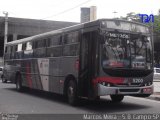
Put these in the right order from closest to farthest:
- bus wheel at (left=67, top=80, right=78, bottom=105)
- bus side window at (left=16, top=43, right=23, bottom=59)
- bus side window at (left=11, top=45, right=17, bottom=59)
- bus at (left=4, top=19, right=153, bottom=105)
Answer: bus at (left=4, top=19, right=153, bottom=105), bus wheel at (left=67, top=80, right=78, bottom=105), bus side window at (left=16, top=43, right=23, bottom=59), bus side window at (left=11, top=45, right=17, bottom=59)

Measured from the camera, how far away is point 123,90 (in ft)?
43.3

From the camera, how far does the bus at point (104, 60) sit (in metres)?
13.0

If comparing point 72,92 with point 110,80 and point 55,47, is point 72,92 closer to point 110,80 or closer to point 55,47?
point 110,80

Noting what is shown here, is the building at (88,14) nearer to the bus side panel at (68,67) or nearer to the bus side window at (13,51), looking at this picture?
the bus side window at (13,51)

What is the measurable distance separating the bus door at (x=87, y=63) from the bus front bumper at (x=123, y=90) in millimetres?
529

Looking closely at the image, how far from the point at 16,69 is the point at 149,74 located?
393 inches

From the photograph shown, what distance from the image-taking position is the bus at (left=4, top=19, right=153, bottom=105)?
13.0 meters

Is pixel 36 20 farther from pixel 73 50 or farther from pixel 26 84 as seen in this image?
pixel 73 50

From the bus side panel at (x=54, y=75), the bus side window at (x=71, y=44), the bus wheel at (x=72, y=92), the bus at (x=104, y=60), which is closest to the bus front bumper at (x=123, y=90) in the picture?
the bus at (x=104, y=60)

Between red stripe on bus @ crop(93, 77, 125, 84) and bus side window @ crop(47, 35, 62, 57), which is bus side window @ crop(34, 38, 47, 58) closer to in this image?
bus side window @ crop(47, 35, 62, 57)

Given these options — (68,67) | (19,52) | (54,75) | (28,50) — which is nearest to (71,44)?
(68,67)

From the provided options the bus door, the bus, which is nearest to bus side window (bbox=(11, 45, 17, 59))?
the bus

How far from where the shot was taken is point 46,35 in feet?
57.7

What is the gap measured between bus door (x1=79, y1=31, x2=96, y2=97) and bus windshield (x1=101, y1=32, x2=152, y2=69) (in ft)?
1.53
